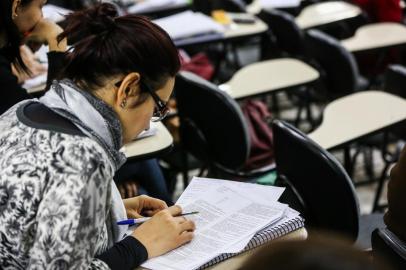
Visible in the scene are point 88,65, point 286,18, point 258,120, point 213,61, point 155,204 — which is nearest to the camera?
point 88,65

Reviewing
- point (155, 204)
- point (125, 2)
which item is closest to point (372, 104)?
point (155, 204)

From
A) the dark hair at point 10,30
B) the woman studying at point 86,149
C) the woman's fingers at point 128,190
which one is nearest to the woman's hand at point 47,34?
the dark hair at point 10,30

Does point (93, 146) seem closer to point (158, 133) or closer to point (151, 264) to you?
point (151, 264)

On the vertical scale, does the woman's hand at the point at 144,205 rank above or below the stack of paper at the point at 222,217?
below

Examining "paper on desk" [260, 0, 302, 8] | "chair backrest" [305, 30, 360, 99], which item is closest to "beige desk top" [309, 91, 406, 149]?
"chair backrest" [305, 30, 360, 99]

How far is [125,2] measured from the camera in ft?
12.7

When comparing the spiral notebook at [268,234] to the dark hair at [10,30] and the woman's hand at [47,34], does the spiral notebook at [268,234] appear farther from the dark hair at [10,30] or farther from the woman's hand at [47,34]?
the woman's hand at [47,34]

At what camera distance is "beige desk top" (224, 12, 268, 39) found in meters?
3.17

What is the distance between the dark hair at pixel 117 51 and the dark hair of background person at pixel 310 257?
0.63 meters

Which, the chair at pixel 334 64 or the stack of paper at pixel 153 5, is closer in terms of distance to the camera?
the chair at pixel 334 64

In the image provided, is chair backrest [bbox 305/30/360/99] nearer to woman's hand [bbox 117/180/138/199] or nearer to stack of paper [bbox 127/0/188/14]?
stack of paper [bbox 127/0/188/14]

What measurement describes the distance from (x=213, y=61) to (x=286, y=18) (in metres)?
0.62

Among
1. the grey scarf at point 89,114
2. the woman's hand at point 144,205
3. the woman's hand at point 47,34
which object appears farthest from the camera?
the woman's hand at point 47,34

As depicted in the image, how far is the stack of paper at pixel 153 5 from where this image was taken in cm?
365
